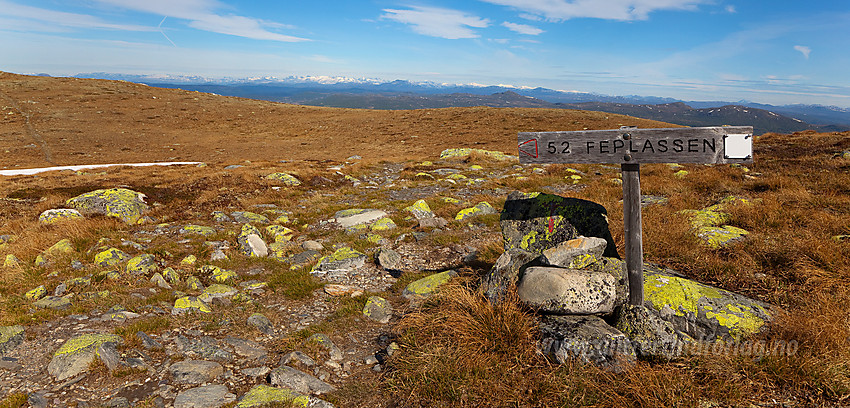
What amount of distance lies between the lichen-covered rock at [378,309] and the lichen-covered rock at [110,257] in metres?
6.60

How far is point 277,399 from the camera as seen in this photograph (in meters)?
4.55

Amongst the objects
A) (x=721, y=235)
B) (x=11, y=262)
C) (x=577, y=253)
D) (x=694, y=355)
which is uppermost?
(x=577, y=253)

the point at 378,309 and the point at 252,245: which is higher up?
the point at 252,245

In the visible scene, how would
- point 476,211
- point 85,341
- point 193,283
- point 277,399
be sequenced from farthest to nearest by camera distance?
point 476,211 → point 193,283 → point 85,341 → point 277,399

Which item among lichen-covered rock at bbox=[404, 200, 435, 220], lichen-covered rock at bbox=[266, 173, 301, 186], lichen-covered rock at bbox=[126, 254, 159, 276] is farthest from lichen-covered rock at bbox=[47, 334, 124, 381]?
lichen-covered rock at bbox=[266, 173, 301, 186]

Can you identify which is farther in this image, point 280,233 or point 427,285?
point 280,233

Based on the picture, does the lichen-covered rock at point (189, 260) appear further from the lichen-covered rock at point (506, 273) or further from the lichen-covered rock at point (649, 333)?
the lichen-covered rock at point (649, 333)

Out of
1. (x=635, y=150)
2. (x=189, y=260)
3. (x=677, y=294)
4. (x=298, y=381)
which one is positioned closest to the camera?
(x=298, y=381)

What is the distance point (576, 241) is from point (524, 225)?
106 cm

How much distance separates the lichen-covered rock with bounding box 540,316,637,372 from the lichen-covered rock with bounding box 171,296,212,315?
252 inches

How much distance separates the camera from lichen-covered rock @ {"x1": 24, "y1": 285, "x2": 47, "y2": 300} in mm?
7215

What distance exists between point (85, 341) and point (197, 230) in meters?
6.96

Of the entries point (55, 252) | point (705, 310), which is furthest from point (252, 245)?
point (705, 310)

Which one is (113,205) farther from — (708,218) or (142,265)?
(708,218)
